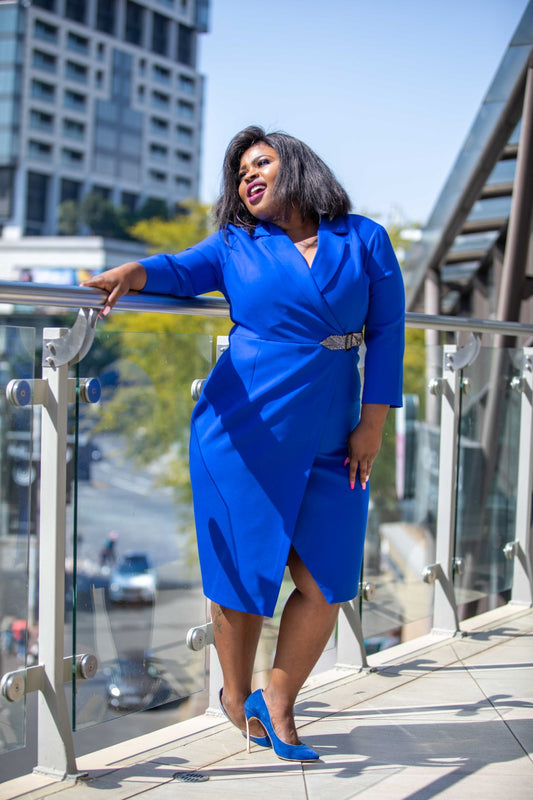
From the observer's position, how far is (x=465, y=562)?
4.05 meters

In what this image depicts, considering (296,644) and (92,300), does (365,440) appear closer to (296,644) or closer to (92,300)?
(296,644)

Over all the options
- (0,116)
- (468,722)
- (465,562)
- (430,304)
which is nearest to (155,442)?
(430,304)

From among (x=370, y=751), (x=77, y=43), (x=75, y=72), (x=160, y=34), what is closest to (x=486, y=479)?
(x=370, y=751)

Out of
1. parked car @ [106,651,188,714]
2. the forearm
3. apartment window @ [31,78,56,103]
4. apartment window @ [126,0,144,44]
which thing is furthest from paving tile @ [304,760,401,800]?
apartment window @ [126,0,144,44]

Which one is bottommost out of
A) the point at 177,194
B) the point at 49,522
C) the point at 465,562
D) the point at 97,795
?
the point at 97,795

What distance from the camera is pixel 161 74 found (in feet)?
290

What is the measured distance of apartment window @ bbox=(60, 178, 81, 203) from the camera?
77625 mm

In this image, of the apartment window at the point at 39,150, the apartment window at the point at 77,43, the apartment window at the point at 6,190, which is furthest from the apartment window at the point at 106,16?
the apartment window at the point at 6,190

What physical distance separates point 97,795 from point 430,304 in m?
16.0

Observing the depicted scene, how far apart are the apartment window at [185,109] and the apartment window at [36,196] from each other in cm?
1898

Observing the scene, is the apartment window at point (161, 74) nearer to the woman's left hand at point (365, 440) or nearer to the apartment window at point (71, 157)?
the apartment window at point (71, 157)

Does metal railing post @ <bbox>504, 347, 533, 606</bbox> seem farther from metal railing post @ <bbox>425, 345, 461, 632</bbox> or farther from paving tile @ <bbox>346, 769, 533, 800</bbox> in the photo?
paving tile @ <bbox>346, 769, 533, 800</bbox>

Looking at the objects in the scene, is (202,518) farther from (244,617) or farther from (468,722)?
(468,722)

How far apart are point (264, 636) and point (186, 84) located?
93.2 meters
